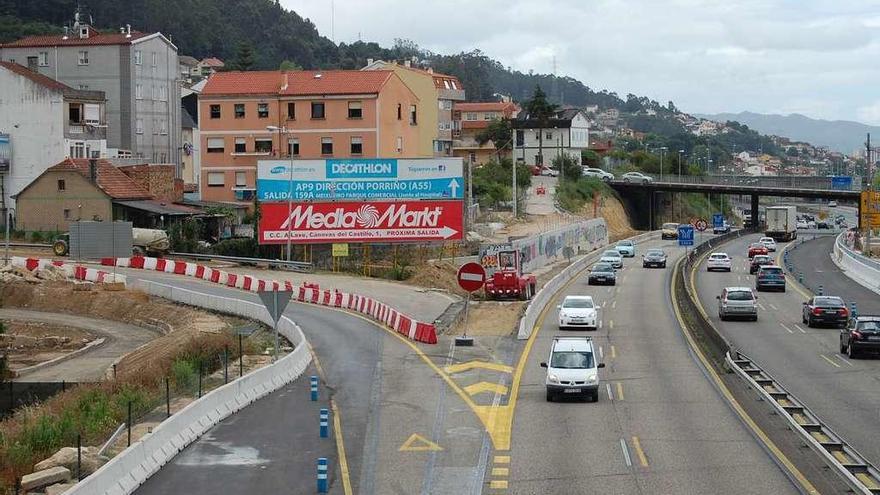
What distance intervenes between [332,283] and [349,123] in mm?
28774

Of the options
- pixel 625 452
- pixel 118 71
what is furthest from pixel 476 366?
pixel 118 71

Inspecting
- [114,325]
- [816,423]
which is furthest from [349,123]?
[816,423]

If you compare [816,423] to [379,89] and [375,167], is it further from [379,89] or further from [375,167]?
[379,89]

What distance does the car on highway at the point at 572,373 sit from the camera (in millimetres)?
31562

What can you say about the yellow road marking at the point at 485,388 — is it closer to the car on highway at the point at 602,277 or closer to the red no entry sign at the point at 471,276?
the red no entry sign at the point at 471,276

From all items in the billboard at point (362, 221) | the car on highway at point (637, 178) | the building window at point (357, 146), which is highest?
the building window at point (357, 146)

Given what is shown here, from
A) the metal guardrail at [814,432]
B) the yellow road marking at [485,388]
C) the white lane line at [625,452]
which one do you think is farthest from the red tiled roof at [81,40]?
the white lane line at [625,452]

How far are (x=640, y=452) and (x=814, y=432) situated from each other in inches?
169

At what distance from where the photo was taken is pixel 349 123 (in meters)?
93.8

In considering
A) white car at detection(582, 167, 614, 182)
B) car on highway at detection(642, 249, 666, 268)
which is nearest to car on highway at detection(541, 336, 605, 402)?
car on highway at detection(642, 249, 666, 268)

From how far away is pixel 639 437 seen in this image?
88.9 ft

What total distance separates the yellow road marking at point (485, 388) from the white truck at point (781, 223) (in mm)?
93792

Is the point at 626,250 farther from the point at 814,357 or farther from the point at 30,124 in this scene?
the point at 814,357

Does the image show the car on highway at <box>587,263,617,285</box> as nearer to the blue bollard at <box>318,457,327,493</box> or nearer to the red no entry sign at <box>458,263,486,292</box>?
the red no entry sign at <box>458,263,486,292</box>
